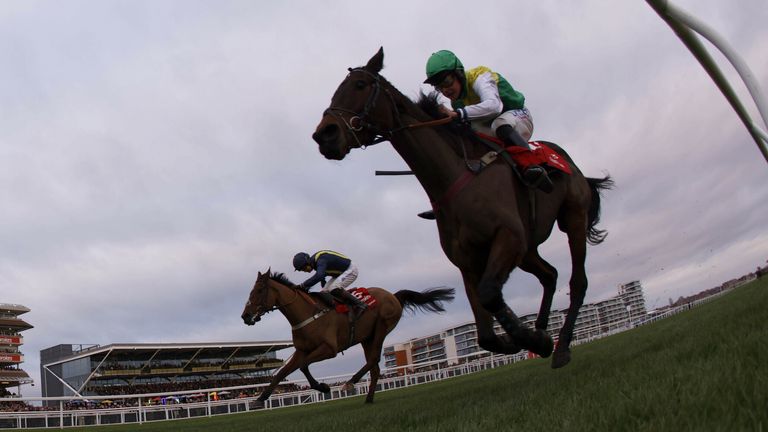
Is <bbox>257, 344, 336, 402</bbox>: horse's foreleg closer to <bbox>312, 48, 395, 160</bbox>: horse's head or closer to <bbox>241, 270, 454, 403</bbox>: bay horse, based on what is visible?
<bbox>241, 270, 454, 403</bbox>: bay horse

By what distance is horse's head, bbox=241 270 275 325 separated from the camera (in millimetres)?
10031

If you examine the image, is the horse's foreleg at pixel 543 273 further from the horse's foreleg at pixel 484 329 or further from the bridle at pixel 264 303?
the bridle at pixel 264 303

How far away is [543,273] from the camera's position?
20.0 feet

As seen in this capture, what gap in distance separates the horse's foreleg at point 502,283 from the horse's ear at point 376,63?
1.65m

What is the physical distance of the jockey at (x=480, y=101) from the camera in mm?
4750

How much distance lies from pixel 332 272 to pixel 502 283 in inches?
274

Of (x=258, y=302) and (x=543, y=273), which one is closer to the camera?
(x=543, y=273)

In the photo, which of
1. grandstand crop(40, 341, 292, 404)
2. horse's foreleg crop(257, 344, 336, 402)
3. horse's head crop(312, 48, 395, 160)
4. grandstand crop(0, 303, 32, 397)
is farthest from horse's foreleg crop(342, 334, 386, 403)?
grandstand crop(0, 303, 32, 397)

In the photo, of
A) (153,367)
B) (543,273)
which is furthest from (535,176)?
(153,367)

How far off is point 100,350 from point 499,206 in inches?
2413

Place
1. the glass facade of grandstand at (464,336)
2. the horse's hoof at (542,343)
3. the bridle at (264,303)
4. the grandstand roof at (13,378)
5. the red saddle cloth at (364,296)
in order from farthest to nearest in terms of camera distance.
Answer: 1. the glass facade of grandstand at (464,336)
2. the grandstand roof at (13,378)
3. the red saddle cloth at (364,296)
4. the bridle at (264,303)
5. the horse's hoof at (542,343)

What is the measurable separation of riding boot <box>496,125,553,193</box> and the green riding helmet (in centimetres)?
66

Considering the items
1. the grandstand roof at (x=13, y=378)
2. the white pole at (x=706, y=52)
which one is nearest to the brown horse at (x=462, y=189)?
the white pole at (x=706, y=52)

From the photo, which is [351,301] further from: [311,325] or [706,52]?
[706,52]
